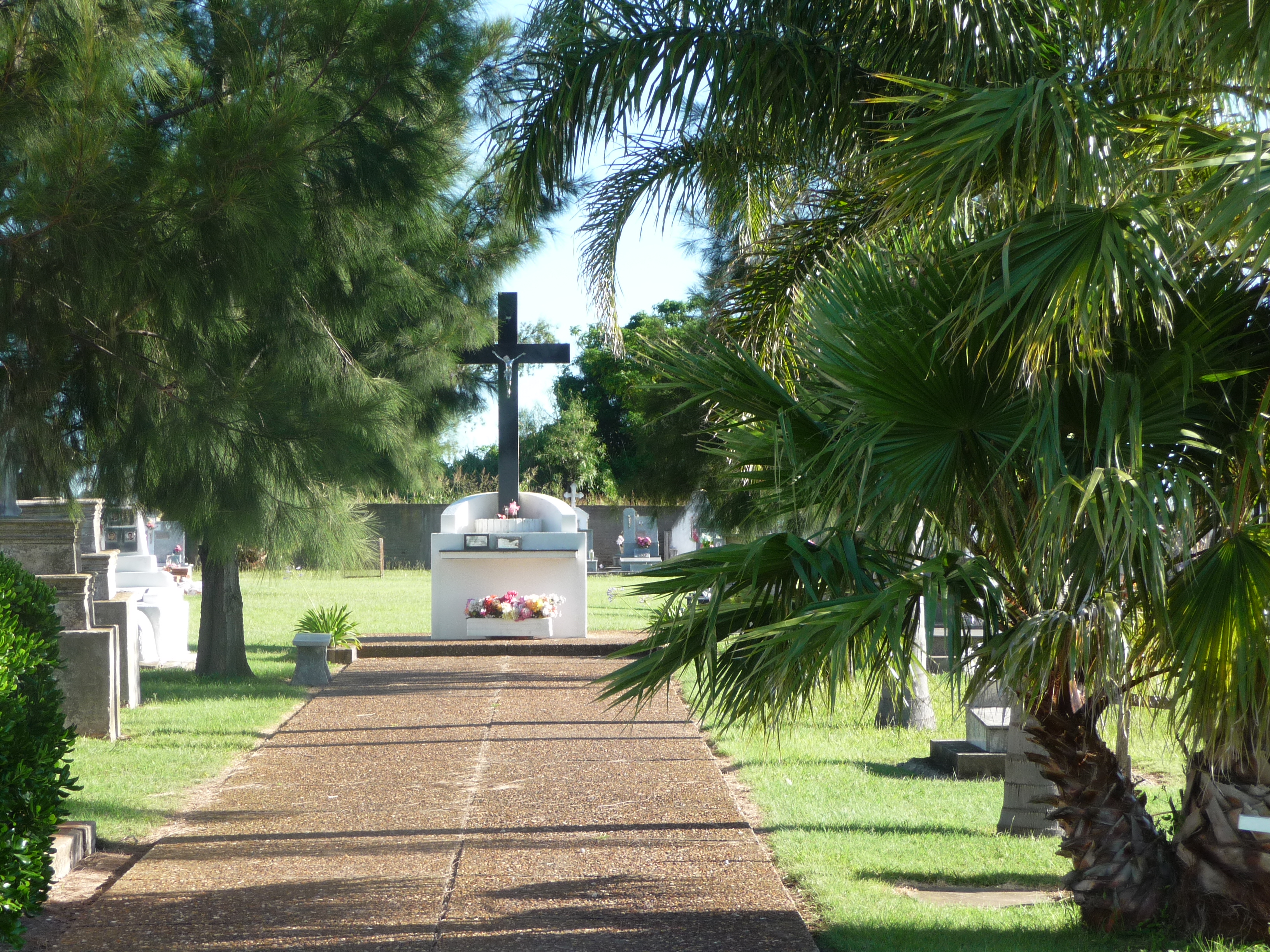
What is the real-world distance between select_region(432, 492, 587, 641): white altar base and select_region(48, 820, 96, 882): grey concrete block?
969cm

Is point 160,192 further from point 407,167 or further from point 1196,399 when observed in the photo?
point 1196,399

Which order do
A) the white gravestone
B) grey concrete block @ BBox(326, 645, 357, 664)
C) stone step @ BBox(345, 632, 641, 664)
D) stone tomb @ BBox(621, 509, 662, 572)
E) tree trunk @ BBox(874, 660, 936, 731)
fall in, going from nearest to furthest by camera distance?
1. tree trunk @ BBox(874, 660, 936, 731)
2. grey concrete block @ BBox(326, 645, 357, 664)
3. stone step @ BBox(345, 632, 641, 664)
4. the white gravestone
5. stone tomb @ BBox(621, 509, 662, 572)

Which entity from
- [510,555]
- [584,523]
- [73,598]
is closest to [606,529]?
[584,523]

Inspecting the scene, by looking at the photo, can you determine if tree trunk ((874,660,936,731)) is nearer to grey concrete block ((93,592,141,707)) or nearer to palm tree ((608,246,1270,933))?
palm tree ((608,246,1270,933))

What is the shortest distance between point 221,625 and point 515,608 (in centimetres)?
Result: 403

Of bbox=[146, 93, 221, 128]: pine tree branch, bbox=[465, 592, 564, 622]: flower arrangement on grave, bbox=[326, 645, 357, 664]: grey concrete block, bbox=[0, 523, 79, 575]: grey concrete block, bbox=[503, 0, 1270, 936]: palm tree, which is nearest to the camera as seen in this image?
bbox=[503, 0, 1270, 936]: palm tree

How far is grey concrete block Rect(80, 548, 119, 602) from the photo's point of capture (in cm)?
1186

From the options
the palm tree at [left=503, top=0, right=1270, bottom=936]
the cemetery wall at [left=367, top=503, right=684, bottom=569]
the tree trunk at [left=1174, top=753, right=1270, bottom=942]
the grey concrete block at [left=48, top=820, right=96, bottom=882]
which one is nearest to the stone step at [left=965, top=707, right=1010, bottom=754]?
the palm tree at [left=503, top=0, right=1270, bottom=936]

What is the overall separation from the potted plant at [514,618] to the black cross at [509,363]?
1641 mm

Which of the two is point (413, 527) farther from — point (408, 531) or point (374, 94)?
point (374, 94)

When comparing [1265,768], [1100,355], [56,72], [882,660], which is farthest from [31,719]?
[1265,768]

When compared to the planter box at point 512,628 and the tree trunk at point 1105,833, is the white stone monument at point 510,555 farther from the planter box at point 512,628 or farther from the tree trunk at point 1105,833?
the tree trunk at point 1105,833

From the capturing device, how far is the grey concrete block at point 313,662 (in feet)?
40.0

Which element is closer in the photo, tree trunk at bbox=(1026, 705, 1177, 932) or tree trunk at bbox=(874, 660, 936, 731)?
tree trunk at bbox=(1026, 705, 1177, 932)
